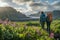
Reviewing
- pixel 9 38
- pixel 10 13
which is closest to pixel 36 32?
pixel 9 38

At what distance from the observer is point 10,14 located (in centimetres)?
1997

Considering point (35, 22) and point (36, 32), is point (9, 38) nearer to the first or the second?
point (36, 32)

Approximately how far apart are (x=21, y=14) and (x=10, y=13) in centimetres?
155

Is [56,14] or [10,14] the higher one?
[10,14]

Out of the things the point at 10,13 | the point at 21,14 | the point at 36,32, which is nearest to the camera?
the point at 36,32

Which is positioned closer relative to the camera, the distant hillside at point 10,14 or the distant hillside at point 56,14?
the distant hillside at point 10,14

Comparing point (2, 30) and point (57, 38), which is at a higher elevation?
point (2, 30)

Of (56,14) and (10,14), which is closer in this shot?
(10,14)

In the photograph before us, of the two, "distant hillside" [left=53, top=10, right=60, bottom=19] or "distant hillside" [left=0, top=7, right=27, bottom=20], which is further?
"distant hillside" [left=53, top=10, right=60, bottom=19]

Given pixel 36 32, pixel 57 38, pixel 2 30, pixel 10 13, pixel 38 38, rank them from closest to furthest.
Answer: pixel 2 30, pixel 38 38, pixel 36 32, pixel 57 38, pixel 10 13

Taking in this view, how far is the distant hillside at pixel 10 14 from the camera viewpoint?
62.5 ft

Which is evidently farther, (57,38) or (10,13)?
(10,13)

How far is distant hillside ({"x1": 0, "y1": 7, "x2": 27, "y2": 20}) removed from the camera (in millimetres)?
19047

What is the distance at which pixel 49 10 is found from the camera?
19.7 meters
